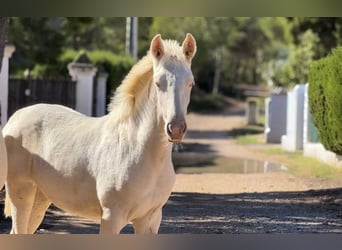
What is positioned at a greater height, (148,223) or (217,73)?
(148,223)

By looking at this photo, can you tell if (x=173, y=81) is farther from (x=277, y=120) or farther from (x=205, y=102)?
(x=205, y=102)

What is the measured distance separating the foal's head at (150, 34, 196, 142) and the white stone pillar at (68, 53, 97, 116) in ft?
37.5

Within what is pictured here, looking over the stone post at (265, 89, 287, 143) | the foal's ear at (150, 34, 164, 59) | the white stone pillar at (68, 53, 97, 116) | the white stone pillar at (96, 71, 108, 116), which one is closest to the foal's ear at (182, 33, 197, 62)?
the foal's ear at (150, 34, 164, 59)

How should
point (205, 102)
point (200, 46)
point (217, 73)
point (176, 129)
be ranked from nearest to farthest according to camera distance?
point (176, 129) → point (200, 46) → point (205, 102) → point (217, 73)

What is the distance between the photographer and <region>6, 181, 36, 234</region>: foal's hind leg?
16.8 feet

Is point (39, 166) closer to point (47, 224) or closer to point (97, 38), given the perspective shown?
point (47, 224)

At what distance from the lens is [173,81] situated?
4332 millimetres

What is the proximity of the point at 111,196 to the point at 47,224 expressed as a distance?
3647 millimetres

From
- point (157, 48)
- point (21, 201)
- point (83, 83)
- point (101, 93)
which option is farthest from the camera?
point (101, 93)

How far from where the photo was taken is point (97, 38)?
1208 inches

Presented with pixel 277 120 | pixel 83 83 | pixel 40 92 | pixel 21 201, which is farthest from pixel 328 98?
pixel 21 201

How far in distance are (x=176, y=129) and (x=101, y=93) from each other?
12.8m

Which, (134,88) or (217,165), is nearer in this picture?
(134,88)

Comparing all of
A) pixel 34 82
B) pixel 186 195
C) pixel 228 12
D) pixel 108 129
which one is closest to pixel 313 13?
pixel 228 12
